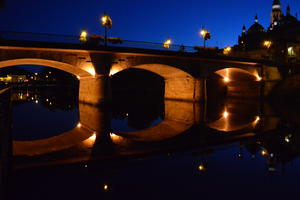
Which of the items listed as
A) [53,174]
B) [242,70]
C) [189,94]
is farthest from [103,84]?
[242,70]

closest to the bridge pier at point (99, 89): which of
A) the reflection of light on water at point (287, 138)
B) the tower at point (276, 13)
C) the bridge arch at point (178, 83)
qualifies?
the bridge arch at point (178, 83)

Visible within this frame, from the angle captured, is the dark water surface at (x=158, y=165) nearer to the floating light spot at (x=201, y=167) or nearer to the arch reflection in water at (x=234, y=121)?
the floating light spot at (x=201, y=167)

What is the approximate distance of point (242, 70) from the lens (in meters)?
32.9

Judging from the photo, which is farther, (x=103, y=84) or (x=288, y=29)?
(x=288, y=29)

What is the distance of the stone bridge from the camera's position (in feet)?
63.3

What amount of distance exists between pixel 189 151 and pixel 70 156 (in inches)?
164

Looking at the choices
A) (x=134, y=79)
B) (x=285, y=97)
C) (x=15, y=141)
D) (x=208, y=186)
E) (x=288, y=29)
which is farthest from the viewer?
(x=288, y=29)

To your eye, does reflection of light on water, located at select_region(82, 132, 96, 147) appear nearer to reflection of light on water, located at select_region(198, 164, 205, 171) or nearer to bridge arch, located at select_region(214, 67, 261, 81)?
reflection of light on water, located at select_region(198, 164, 205, 171)

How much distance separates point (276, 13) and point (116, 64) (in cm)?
9263

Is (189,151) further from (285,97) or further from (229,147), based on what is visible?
(285,97)

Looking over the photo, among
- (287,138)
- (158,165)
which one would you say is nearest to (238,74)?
(287,138)

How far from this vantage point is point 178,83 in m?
30.6

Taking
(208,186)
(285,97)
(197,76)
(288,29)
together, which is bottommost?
(208,186)

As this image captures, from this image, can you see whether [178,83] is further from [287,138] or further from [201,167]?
[201,167]
